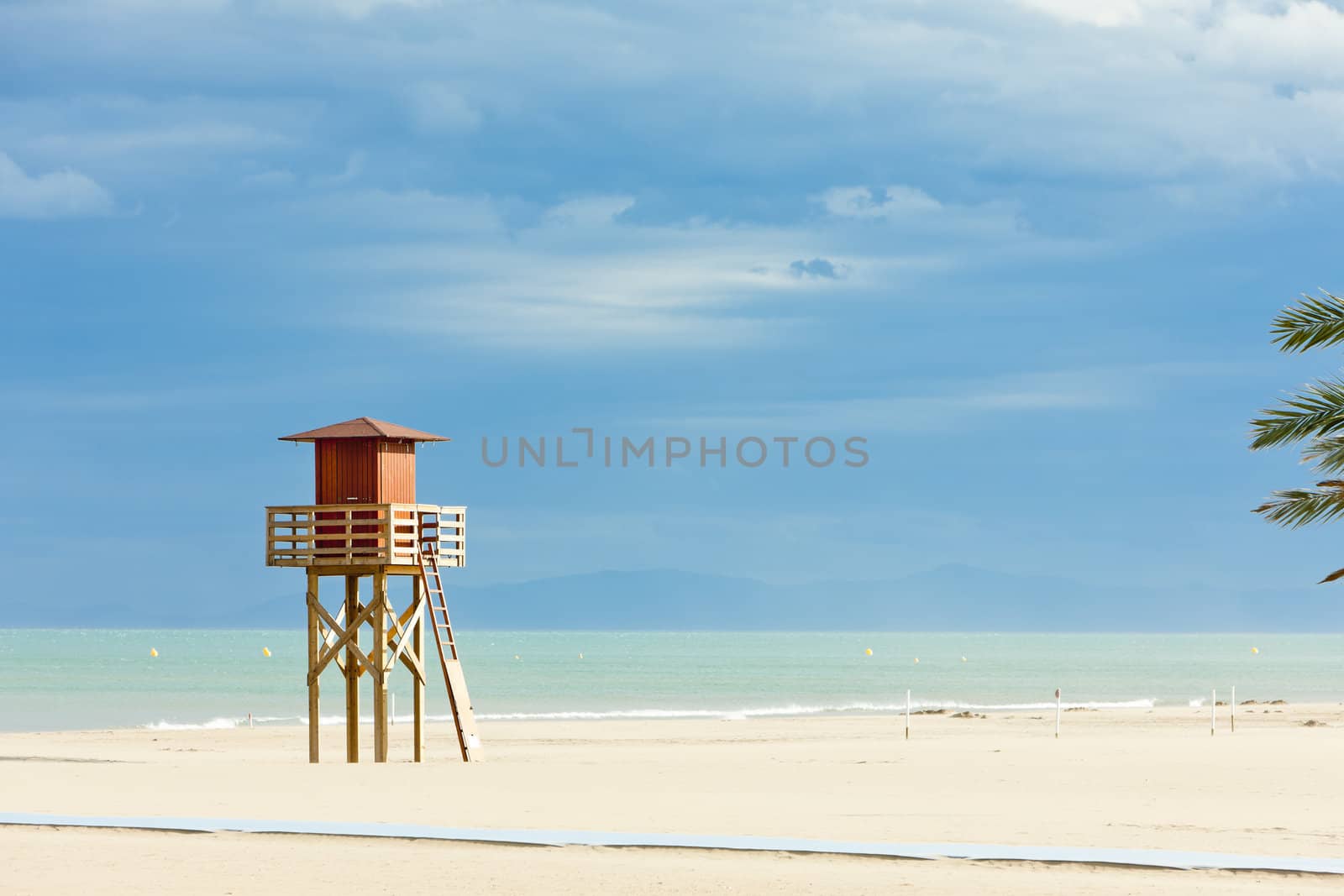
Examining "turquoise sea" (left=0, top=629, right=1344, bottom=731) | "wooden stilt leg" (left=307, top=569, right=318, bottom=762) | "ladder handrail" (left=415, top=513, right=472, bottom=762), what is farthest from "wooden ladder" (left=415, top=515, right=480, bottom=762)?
"turquoise sea" (left=0, top=629, right=1344, bottom=731)

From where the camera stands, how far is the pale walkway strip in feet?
44.9

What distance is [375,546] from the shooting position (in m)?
26.6

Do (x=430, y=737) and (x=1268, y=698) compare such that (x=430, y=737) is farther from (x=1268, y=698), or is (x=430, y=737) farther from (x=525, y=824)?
(x=1268, y=698)

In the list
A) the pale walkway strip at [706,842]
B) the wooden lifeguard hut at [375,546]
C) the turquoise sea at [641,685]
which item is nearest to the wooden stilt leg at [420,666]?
the wooden lifeguard hut at [375,546]

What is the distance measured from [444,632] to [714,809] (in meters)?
10.1

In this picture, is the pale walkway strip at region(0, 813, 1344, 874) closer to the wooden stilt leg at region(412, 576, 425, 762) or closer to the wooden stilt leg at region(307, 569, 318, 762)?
the wooden stilt leg at region(307, 569, 318, 762)

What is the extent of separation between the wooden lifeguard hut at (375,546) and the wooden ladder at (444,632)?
0.02m

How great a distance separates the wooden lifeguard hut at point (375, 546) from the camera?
86.8 ft

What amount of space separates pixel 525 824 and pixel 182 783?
22.5 ft

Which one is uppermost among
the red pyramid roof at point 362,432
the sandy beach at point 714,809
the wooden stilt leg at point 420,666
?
the red pyramid roof at point 362,432

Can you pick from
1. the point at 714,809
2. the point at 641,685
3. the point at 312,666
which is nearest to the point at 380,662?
the point at 312,666

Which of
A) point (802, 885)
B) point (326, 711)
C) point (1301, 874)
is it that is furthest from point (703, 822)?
point (326, 711)

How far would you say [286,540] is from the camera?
1045 inches

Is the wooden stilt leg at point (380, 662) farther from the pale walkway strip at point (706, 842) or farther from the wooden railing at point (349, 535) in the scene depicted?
the pale walkway strip at point (706, 842)
